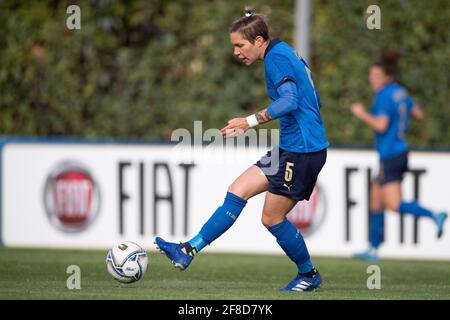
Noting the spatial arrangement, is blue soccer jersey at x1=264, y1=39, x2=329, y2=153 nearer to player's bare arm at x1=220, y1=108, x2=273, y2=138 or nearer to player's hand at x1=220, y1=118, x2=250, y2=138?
player's bare arm at x1=220, y1=108, x2=273, y2=138

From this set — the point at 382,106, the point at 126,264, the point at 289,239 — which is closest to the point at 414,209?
the point at 382,106

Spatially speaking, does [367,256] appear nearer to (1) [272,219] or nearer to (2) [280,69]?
(1) [272,219]

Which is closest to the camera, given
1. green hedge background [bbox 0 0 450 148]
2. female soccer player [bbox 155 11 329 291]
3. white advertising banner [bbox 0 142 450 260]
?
Result: female soccer player [bbox 155 11 329 291]

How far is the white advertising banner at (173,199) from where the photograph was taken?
1278 cm

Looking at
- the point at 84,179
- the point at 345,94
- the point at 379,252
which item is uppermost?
the point at 345,94

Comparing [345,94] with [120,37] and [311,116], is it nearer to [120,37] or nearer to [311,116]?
[120,37]

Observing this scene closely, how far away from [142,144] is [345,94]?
137 inches

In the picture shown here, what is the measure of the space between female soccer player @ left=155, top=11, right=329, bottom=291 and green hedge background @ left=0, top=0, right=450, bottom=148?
7.11m

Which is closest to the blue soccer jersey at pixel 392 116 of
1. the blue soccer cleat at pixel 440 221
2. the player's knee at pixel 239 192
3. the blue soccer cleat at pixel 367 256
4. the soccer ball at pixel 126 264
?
the blue soccer cleat at pixel 440 221

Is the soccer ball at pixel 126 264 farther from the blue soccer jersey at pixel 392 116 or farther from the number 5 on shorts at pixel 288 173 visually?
the blue soccer jersey at pixel 392 116

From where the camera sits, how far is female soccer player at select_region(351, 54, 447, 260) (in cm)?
1213

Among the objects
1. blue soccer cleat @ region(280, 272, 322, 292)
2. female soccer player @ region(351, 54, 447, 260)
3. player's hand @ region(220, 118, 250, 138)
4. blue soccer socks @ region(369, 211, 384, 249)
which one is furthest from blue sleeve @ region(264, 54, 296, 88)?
blue soccer socks @ region(369, 211, 384, 249)

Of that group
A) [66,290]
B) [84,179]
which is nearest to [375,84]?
[84,179]
